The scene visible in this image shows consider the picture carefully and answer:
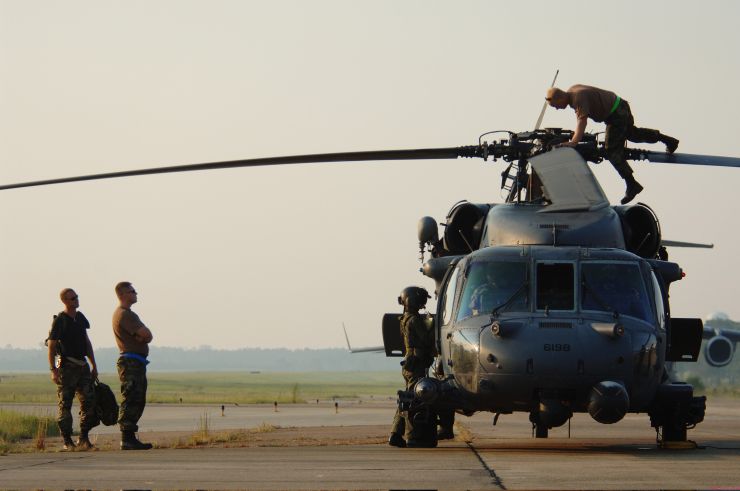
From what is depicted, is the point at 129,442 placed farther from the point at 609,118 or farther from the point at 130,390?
the point at 609,118

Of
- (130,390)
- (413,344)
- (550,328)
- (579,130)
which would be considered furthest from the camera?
(413,344)

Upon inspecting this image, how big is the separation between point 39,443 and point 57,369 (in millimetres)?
1036

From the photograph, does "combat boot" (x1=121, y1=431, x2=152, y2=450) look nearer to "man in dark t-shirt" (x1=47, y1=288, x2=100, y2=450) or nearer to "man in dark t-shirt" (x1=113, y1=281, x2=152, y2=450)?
"man in dark t-shirt" (x1=113, y1=281, x2=152, y2=450)

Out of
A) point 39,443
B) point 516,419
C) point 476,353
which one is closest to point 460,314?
point 476,353

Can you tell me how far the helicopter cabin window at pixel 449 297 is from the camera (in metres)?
14.8

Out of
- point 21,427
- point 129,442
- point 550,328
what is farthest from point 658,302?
point 21,427

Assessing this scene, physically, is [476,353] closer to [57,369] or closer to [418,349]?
[418,349]

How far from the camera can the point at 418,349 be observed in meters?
15.8

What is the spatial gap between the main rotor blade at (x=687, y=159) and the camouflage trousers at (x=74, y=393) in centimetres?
752

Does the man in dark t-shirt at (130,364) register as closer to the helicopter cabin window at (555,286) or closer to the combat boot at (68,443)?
the combat boot at (68,443)

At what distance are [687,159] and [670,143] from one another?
29cm

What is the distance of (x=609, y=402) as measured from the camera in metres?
12.7

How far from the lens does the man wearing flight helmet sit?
15531 mm

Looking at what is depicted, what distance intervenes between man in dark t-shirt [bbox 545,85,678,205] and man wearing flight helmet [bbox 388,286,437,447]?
2733mm
